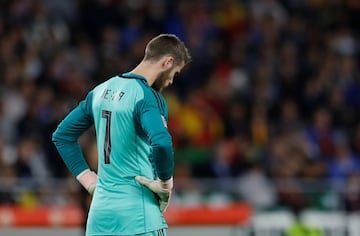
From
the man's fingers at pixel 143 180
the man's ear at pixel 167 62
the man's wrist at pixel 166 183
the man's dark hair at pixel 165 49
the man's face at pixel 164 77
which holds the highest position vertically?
the man's dark hair at pixel 165 49

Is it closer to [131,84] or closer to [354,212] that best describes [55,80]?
[354,212]

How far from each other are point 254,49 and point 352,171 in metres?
3.19

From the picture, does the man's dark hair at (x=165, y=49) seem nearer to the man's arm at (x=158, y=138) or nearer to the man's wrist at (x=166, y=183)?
the man's arm at (x=158, y=138)

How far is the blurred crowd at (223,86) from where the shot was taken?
12.5 metres

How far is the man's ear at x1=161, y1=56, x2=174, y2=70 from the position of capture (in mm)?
5520

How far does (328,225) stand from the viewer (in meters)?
12.0

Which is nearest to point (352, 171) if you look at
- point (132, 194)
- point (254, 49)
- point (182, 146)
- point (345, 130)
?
point (345, 130)

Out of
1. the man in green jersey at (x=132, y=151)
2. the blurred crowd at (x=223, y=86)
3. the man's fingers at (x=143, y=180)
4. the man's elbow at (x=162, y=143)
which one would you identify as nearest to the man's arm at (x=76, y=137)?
the man in green jersey at (x=132, y=151)

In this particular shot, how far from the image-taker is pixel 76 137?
5785mm

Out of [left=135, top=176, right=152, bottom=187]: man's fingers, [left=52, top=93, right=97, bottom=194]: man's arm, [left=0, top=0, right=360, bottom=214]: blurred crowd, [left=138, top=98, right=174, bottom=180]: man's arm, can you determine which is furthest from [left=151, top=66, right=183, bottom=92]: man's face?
[left=0, top=0, right=360, bottom=214]: blurred crowd

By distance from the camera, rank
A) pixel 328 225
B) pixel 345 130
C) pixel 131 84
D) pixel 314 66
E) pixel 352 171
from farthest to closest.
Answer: pixel 314 66
pixel 345 130
pixel 352 171
pixel 328 225
pixel 131 84

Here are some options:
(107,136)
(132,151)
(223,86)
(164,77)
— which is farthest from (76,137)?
(223,86)

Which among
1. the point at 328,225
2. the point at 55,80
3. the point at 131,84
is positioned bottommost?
the point at 328,225

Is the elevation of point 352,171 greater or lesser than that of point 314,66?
lesser
